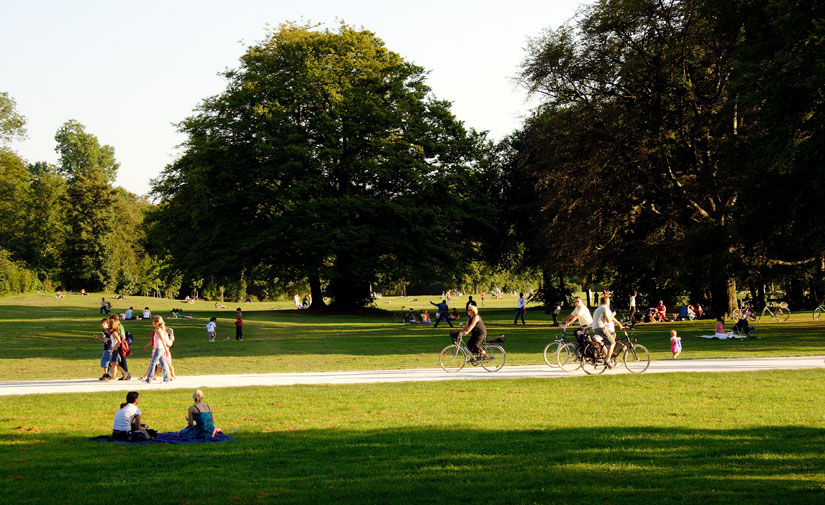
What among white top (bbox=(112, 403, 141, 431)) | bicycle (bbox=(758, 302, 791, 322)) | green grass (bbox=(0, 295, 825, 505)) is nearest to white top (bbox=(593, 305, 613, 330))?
green grass (bbox=(0, 295, 825, 505))

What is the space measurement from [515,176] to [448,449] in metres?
53.8

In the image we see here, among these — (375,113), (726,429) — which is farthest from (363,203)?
(726,429)

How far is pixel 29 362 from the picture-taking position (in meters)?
25.2

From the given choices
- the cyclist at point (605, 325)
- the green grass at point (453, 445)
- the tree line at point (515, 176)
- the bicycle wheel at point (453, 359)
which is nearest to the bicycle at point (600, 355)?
the cyclist at point (605, 325)

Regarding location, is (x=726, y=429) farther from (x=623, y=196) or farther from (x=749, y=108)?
(x=623, y=196)

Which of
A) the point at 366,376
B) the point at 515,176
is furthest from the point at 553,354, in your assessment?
the point at 515,176

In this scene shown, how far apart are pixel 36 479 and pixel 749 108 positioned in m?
27.4

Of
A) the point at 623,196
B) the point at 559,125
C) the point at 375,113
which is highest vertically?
the point at 375,113

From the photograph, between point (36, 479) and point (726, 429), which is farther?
point (726, 429)

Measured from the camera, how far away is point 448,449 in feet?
33.5

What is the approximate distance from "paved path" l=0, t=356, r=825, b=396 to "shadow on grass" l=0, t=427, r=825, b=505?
6755 millimetres

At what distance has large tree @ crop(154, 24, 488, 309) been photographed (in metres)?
51.3

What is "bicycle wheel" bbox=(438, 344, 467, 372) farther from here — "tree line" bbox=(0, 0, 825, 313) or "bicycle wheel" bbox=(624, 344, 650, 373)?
"tree line" bbox=(0, 0, 825, 313)

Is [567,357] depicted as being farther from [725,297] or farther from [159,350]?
[725,297]
